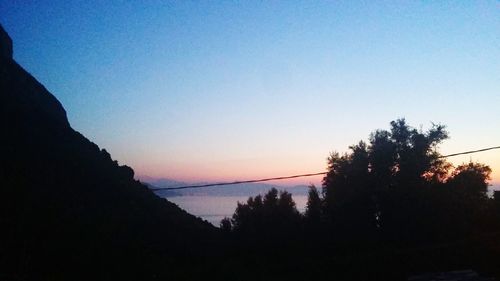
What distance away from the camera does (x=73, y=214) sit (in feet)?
135

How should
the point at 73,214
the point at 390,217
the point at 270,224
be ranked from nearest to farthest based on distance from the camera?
the point at 390,217 < the point at 73,214 < the point at 270,224

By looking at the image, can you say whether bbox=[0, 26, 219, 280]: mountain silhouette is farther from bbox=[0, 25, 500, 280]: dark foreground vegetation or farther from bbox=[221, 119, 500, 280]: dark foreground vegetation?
bbox=[221, 119, 500, 280]: dark foreground vegetation

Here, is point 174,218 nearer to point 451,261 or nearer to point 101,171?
point 101,171

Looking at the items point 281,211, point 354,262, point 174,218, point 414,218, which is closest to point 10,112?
point 174,218

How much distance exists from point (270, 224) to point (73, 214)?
2297 cm

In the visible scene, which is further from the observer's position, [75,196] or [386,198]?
[75,196]

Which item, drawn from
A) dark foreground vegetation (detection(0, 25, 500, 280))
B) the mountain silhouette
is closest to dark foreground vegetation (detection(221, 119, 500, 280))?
dark foreground vegetation (detection(0, 25, 500, 280))

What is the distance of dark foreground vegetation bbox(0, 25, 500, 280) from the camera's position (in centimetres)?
3334

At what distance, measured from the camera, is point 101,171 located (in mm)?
55188

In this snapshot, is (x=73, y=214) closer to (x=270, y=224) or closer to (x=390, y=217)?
(x=270, y=224)

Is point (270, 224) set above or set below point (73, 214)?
below

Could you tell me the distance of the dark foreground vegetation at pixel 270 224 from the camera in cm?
3334

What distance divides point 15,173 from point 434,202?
145 feet

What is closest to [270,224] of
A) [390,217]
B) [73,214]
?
[390,217]
